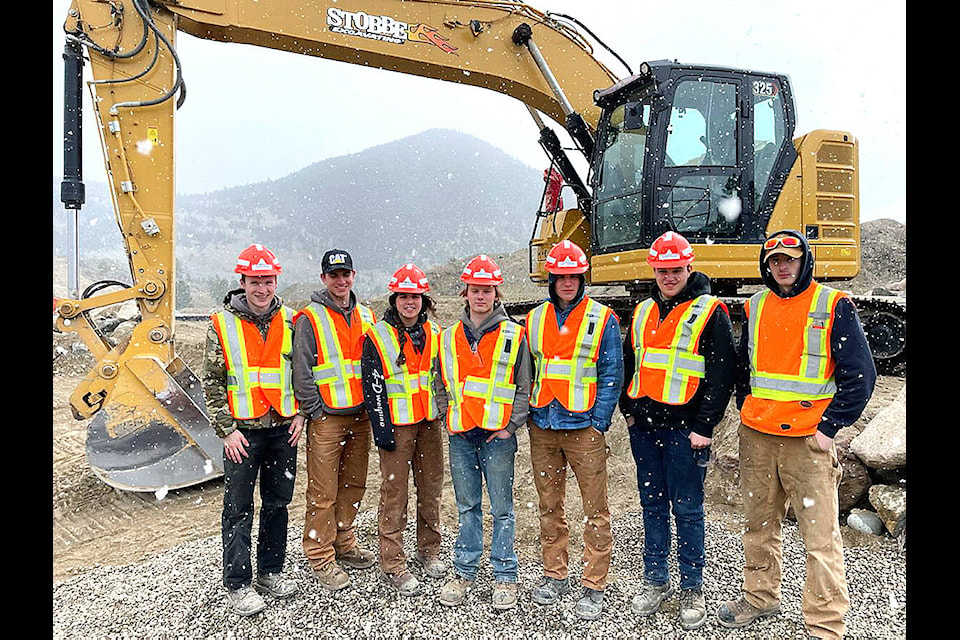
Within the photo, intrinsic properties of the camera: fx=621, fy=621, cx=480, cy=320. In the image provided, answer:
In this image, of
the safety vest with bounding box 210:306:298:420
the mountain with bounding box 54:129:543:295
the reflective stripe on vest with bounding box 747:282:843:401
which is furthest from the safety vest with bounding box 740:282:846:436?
the mountain with bounding box 54:129:543:295

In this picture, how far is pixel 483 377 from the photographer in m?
3.83

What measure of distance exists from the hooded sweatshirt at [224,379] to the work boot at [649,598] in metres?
2.44

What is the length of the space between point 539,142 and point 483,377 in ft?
14.7

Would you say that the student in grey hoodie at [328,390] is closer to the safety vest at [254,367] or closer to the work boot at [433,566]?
the safety vest at [254,367]

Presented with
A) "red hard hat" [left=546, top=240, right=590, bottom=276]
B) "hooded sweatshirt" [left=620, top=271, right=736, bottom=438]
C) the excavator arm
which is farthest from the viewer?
the excavator arm

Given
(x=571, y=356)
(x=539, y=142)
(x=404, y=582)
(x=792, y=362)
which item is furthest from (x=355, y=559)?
(x=539, y=142)

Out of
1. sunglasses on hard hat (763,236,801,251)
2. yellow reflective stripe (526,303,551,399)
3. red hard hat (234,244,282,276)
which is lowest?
yellow reflective stripe (526,303,551,399)

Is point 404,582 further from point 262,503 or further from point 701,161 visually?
point 701,161

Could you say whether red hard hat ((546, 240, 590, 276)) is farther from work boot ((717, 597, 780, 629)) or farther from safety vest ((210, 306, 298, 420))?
work boot ((717, 597, 780, 629))

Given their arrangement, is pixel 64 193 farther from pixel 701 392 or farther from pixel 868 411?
pixel 868 411

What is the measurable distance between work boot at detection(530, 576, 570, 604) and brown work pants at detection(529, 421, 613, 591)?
0.11ft

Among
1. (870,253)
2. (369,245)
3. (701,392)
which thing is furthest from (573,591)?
(369,245)

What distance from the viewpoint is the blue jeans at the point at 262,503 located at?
12.6 feet

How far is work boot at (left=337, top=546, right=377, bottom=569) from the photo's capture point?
14.2 feet
